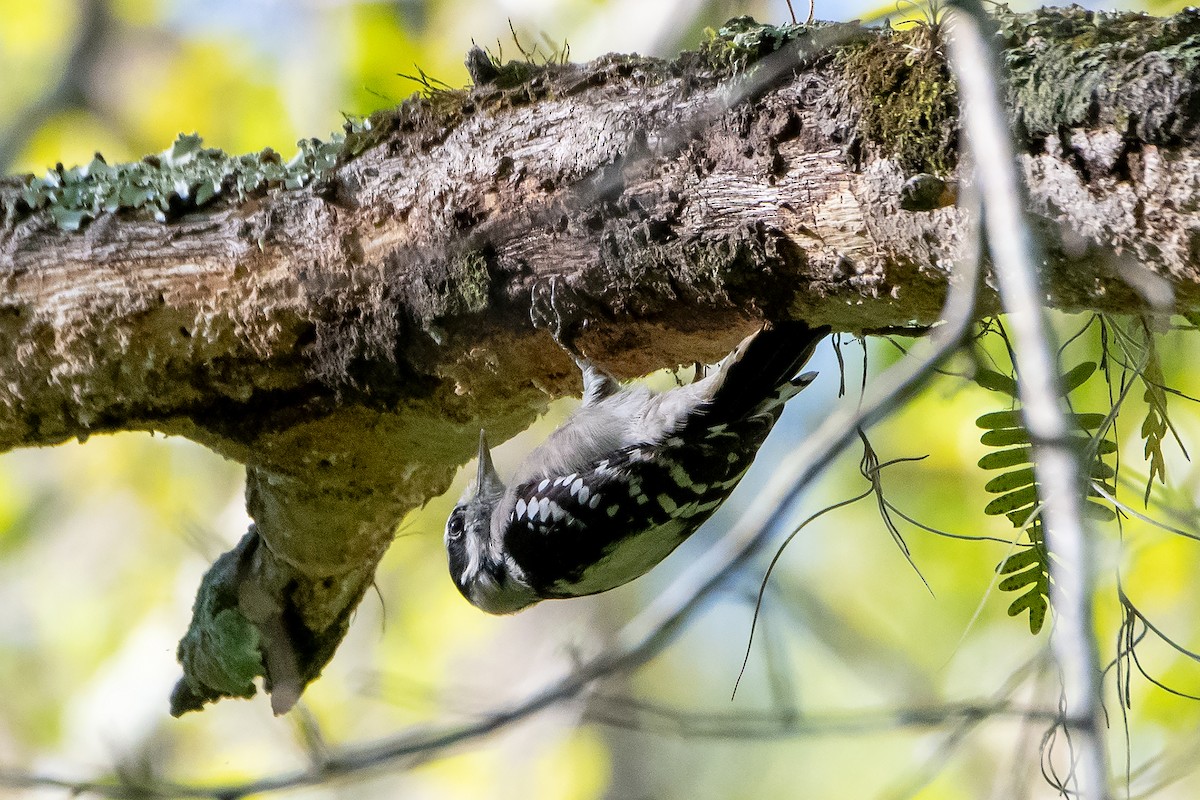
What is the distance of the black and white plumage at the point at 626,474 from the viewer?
228 cm

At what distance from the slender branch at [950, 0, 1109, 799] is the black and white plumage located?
111 cm

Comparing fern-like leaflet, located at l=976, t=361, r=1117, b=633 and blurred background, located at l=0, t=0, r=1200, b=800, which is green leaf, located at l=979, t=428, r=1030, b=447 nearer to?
fern-like leaflet, located at l=976, t=361, r=1117, b=633

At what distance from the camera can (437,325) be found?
7.00 feet

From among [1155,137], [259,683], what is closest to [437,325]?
[1155,137]

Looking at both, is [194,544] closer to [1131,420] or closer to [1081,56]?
[1081,56]

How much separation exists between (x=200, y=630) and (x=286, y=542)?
475mm

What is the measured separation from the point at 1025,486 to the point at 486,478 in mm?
1693

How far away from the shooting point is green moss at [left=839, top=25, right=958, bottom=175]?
1547 millimetres

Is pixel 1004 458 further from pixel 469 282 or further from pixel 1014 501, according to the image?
pixel 469 282

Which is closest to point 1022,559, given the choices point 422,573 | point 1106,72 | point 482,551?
point 1106,72

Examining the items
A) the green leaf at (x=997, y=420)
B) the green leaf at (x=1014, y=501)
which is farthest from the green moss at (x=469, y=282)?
the green leaf at (x=1014, y=501)

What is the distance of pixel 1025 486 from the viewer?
2.21m

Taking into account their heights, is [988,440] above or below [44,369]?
below

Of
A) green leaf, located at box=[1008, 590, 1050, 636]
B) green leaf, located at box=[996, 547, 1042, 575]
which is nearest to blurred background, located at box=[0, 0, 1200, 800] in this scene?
green leaf, located at box=[1008, 590, 1050, 636]
